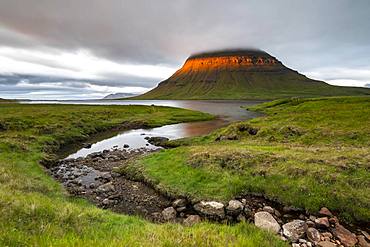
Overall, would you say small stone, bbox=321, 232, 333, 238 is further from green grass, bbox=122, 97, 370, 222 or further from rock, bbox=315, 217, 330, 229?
green grass, bbox=122, 97, 370, 222

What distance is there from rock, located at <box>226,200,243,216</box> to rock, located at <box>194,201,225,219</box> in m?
0.36

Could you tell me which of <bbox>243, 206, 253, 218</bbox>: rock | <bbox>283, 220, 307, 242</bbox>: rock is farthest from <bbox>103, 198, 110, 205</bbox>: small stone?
<bbox>283, 220, 307, 242</bbox>: rock

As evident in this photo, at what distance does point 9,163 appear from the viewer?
22750 mm

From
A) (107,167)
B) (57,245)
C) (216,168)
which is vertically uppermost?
(57,245)

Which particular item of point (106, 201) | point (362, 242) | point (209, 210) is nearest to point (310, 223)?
point (362, 242)

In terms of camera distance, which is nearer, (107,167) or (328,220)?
(328,220)

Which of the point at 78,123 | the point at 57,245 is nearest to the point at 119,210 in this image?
the point at 57,245

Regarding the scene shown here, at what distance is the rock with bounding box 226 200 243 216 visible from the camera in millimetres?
14375

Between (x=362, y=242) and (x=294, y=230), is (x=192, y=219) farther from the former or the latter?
(x=362, y=242)

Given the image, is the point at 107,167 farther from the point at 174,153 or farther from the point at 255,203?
the point at 255,203

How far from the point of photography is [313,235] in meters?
11.3

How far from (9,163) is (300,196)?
25.0 meters

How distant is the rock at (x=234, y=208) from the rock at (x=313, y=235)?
12.8ft

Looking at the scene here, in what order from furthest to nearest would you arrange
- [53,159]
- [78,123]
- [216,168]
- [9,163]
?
[78,123]
[53,159]
[9,163]
[216,168]
